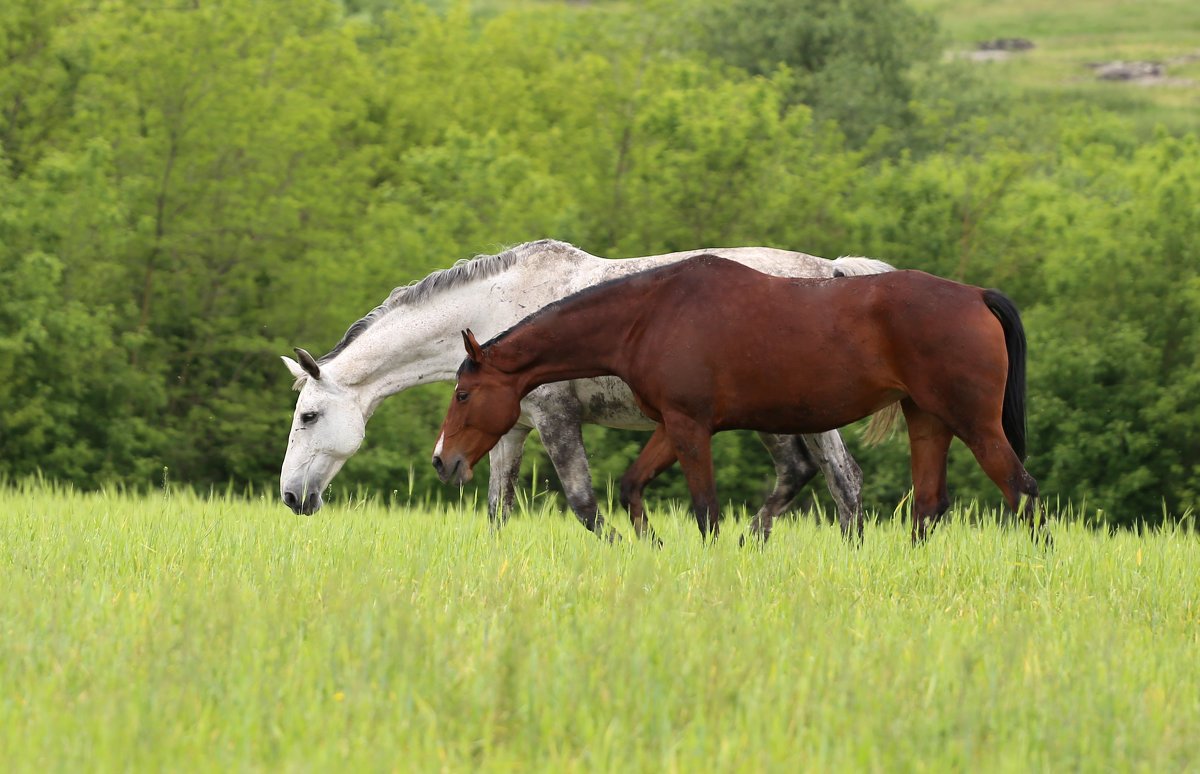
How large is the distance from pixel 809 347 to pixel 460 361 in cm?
278

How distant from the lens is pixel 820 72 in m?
37.8

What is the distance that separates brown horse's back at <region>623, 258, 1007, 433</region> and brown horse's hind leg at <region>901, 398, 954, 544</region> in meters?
0.33

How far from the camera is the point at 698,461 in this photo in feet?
23.1

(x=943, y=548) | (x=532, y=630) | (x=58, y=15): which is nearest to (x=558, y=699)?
(x=532, y=630)

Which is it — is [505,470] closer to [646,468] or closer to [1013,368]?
[646,468]

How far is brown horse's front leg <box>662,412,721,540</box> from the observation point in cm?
697

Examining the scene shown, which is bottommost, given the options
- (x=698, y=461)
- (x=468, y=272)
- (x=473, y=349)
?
(x=698, y=461)

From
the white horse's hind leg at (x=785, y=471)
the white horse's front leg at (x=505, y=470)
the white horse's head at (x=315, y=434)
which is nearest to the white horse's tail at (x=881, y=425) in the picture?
A: the white horse's hind leg at (x=785, y=471)

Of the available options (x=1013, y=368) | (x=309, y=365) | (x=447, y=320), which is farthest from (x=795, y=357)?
(x=309, y=365)

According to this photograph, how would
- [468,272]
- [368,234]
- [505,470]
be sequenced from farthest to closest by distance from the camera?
[368,234], [505,470], [468,272]

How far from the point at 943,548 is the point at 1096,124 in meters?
→ 44.4

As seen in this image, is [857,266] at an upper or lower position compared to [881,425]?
upper

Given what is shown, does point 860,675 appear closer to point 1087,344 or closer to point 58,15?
point 1087,344

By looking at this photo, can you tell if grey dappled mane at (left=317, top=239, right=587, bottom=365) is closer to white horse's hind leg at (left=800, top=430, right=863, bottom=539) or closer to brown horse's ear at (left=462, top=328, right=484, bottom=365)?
brown horse's ear at (left=462, top=328, right=484, bottom=365)
